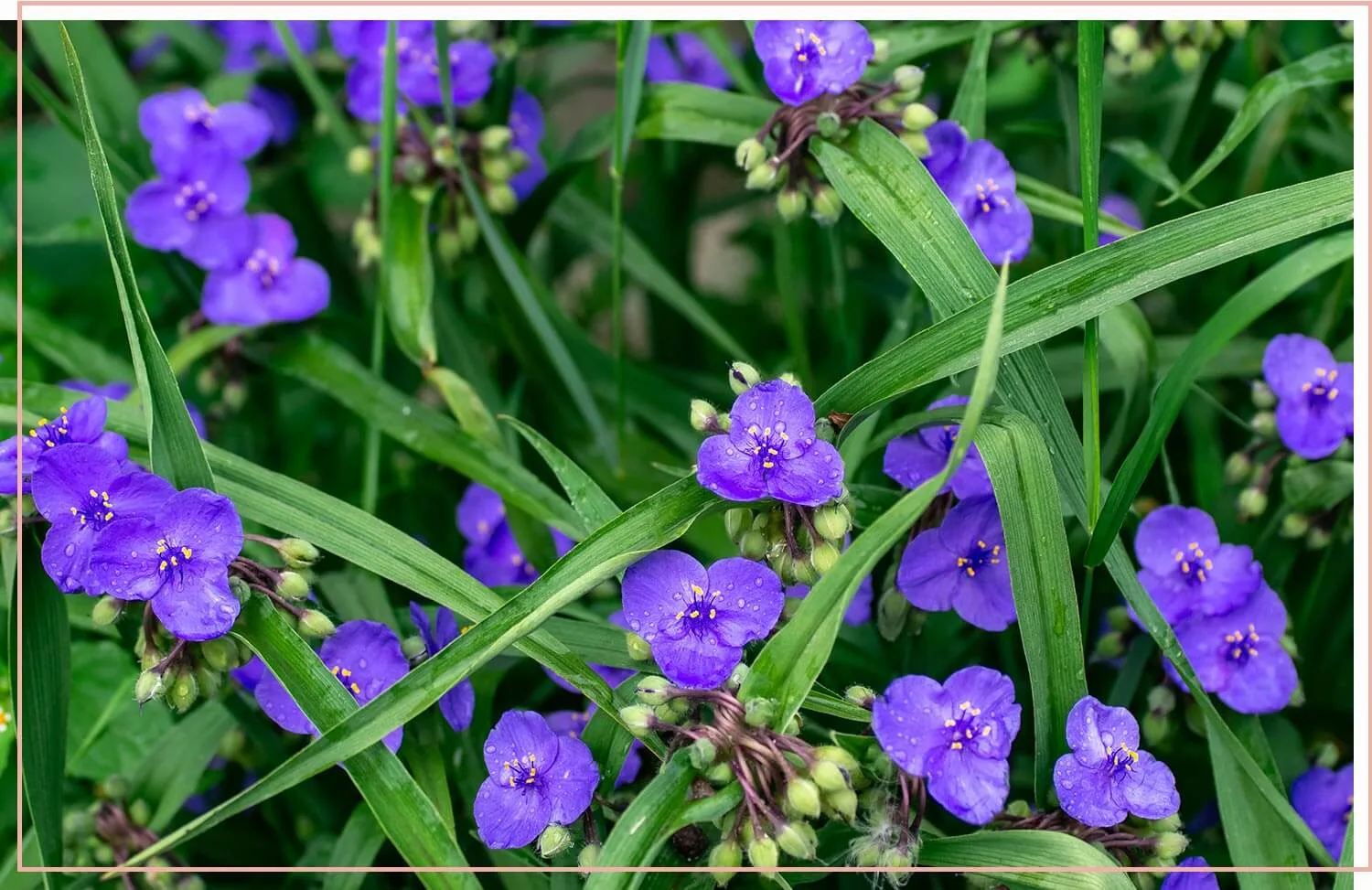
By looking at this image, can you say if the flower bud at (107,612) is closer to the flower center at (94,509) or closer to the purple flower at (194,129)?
the flower center at (94,509)

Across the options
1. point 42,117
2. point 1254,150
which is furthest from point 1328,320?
point 42,117

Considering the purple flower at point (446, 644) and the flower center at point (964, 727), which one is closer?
the flower center at point (964, 727)

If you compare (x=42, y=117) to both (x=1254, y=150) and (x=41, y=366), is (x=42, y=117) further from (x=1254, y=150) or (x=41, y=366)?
(x=1254, y=150)

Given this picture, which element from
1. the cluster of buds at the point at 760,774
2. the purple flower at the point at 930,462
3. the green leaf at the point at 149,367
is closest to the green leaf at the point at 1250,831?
the purple flower at the point at 930,462

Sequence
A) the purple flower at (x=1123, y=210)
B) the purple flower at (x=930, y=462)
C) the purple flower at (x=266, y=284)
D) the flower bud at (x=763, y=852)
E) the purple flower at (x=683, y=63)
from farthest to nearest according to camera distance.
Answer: the purple flower at (x=683, y=63)
the purple flower at (x=1123, y=210)
the purple flower at (x=266, y=284)
the purple flower at (x=930, y=462)
the flower bud at (x=763, y=852)

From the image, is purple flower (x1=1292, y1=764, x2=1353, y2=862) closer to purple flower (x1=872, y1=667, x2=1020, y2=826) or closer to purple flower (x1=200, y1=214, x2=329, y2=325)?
purple flower (x1=872, y1=667, x2=1020, y2=826)

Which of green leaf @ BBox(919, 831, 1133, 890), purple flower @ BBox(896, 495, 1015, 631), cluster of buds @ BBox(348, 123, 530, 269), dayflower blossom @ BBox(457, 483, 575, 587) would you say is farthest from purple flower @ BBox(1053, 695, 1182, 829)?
cluster of buds @ BBox(348, 123, 530, 269)
